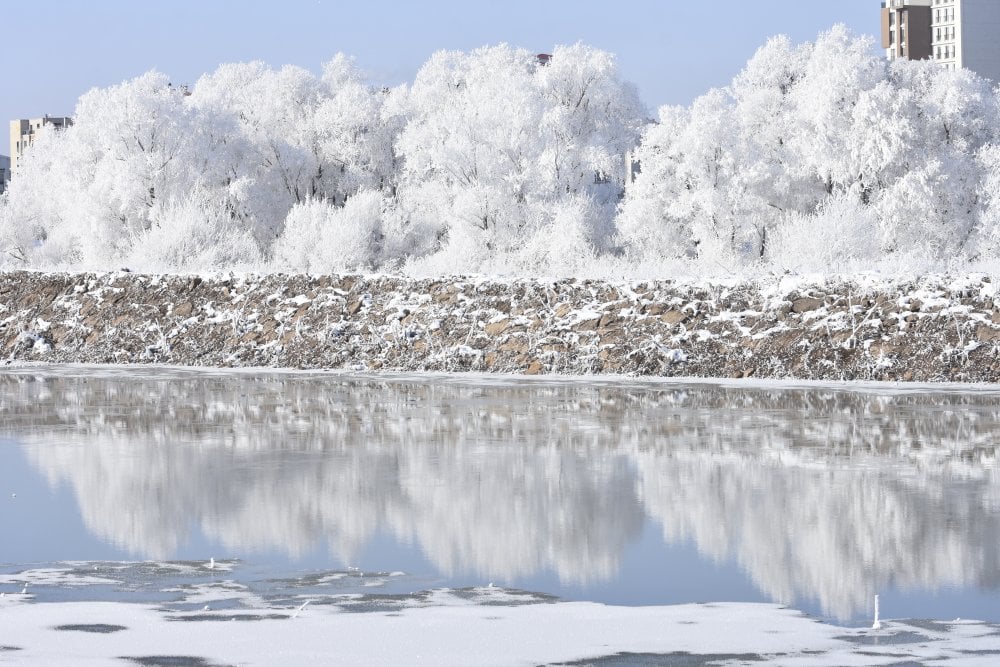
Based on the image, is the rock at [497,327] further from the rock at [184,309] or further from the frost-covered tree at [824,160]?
the frost-covered tree at [824,160]

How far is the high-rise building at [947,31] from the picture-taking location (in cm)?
18438

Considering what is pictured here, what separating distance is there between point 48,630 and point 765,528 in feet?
16.5

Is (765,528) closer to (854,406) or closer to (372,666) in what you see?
(372,666)

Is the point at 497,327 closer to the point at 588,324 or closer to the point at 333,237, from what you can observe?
the point at 588,324

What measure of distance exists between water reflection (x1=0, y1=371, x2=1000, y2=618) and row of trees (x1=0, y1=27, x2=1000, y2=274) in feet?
85.8

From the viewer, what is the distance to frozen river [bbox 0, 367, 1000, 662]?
28.0 ft

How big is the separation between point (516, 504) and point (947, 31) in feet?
632

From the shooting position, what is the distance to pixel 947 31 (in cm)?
19088

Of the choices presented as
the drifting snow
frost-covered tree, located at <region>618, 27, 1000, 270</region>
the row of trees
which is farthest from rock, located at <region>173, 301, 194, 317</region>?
the drifting snow

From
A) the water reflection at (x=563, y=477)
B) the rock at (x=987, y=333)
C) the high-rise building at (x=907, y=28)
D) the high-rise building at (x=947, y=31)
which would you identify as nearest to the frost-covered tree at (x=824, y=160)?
the rock at (x=987, y=333)

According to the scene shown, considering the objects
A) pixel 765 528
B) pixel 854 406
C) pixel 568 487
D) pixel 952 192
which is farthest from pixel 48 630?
pixel 952 192

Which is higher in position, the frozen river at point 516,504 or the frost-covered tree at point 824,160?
the frost-covered tree at point 824,160

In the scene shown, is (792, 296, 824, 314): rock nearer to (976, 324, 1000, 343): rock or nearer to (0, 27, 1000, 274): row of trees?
(976, 324, 1000, 343): rock

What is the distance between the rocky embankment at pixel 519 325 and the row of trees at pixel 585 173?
11.6m
